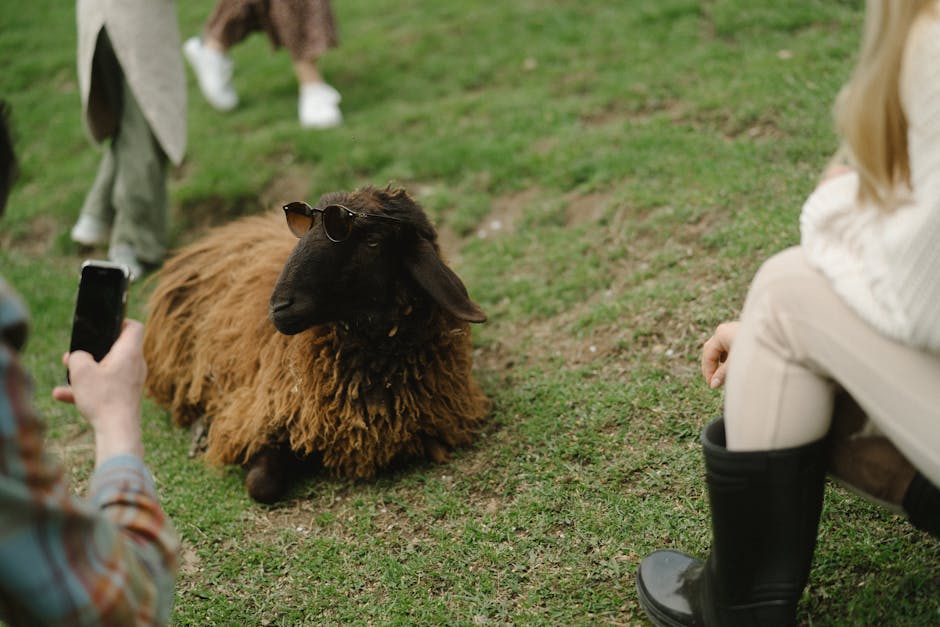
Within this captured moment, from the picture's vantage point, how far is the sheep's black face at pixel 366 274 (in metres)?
3.32

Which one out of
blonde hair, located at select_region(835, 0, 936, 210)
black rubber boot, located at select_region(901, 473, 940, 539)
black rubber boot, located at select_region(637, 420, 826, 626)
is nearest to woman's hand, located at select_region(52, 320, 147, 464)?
black rubber boot, located at select_region(637, 420, 826, 626)

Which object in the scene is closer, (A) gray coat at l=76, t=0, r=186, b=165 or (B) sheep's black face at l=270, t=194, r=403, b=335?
(B) sheep's black face at l=270, t=194, r=403, b=335

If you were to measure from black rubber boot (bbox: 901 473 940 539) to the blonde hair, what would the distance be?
66cm

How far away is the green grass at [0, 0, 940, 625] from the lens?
3.01 metres

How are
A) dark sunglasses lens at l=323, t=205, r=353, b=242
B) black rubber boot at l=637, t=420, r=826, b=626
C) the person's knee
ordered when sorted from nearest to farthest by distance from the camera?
the person's knee
black rubber boot at l=637, t=420, r=826, b=626
dark sunglasses lens at l=323, t=205, r=353, b=242

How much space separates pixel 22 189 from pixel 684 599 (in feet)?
21.9

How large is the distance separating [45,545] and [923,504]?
183cm

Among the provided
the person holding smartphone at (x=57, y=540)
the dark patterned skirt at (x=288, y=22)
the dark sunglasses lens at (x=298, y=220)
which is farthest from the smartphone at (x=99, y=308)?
the dark patterned skirt at (x=288, y=22)

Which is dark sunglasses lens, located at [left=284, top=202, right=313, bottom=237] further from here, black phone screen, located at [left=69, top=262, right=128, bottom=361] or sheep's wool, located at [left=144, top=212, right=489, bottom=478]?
black phone screen, located at [left=69, top=262, right=128, bottom=361]

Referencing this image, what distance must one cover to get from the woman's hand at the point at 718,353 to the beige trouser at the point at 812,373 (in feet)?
1.45

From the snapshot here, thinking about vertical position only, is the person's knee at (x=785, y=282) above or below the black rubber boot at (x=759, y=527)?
above

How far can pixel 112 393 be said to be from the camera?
6.56 feet

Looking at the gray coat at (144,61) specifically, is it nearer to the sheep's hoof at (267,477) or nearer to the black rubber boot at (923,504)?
the sheep's hoof at (267,477)

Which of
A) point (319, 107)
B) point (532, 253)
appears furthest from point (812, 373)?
point (319, 107)
